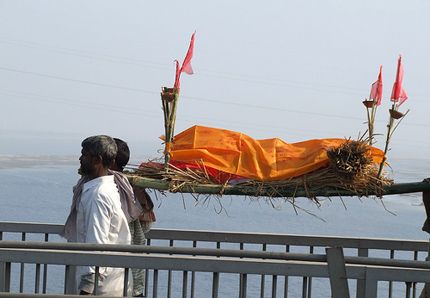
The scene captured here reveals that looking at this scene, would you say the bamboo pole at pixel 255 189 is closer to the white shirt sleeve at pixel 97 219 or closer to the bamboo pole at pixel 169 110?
the bamboo pole at pixel 169 110

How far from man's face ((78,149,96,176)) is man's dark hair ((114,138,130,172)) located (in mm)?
828

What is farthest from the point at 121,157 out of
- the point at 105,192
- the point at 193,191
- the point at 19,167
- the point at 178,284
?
the point at 19,167

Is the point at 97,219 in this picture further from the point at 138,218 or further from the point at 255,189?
the point at 255,189

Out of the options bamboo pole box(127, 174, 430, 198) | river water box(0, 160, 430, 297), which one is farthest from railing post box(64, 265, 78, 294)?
river water box(0, 160, 430, 297)

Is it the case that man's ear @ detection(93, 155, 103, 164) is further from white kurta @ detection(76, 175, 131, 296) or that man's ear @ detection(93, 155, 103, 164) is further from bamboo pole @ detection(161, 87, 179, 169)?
bamboo pole @ detection(161, 87, 179, 169)

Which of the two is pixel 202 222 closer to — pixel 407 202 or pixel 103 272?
pixel 407 202

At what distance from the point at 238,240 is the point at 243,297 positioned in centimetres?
230

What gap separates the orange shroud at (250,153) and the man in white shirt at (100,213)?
43.2 inches

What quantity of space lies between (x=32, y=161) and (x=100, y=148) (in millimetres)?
40596

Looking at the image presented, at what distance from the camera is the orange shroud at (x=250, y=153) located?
8.15 m

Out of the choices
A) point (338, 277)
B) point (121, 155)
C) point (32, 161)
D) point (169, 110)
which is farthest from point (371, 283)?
point (32, 161)

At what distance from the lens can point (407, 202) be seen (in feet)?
111

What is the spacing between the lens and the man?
8156 millimetres

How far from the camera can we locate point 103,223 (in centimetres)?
705
